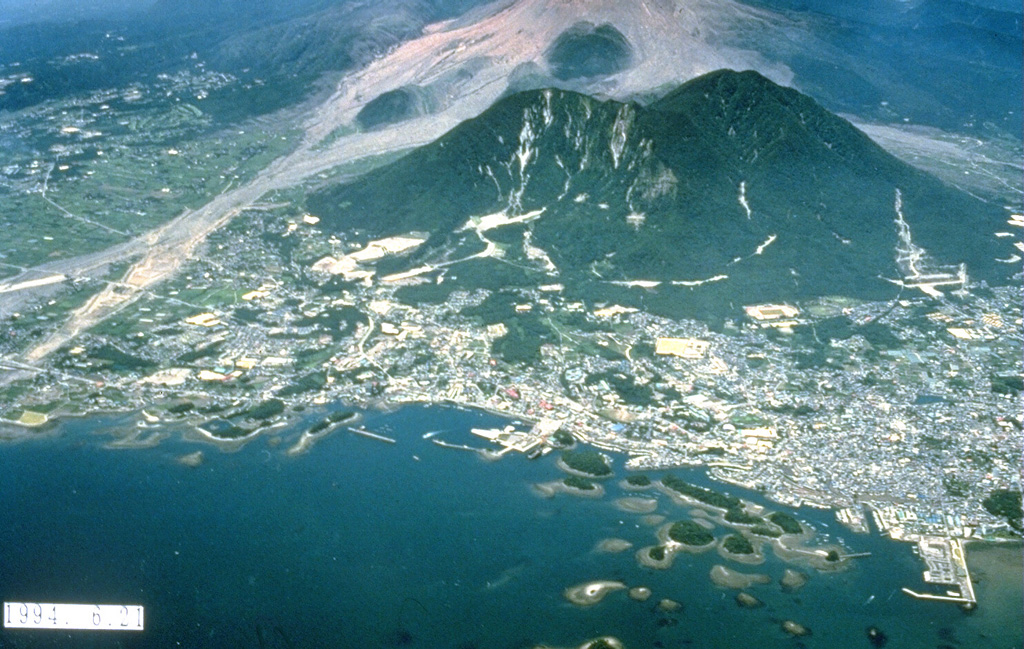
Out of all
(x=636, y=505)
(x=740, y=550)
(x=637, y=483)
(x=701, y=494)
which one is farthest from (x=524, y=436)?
(x=740, y=550)

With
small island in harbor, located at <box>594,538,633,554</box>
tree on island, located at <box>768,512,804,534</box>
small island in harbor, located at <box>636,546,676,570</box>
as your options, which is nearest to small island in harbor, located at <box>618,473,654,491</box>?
small island in harbor, located at <box>594,538,633,554</box>

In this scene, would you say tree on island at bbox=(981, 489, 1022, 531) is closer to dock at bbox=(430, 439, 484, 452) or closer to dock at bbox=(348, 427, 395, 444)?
dock at bbox=(430, 439, 484, 452)

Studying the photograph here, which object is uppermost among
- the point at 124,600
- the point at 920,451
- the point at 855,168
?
the point at 855,168

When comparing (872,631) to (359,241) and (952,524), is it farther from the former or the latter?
(359,241)

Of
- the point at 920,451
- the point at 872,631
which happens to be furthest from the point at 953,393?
the point at 872,631

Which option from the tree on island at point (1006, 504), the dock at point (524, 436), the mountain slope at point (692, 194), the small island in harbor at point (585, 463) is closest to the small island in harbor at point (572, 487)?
the small island in harbor at point (585, 463)

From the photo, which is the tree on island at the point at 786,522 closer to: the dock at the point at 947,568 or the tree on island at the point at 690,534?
the tree on island at the point at 690,534

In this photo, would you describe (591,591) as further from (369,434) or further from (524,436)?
(369,434)
